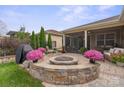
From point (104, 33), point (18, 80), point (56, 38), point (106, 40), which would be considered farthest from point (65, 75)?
point (56, 38)

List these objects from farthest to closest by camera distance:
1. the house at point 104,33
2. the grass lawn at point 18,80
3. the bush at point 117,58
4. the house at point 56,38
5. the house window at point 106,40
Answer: the house at point 56,38
the house window at point 106,40
the house at point 104,33
the bush at point 117,58
the grass lawn at point 18,80

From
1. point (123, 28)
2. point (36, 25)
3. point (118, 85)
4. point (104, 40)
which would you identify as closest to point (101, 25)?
point (123, 28)

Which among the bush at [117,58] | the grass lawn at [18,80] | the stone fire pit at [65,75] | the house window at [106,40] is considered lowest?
the grass lawn at [18,80]

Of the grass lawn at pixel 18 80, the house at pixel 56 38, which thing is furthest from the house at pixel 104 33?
the grass lawn at pixel 18 80

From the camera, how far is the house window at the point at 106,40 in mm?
12952

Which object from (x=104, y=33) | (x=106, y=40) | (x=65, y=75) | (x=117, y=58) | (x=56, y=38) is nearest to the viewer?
(x=65, y=75)

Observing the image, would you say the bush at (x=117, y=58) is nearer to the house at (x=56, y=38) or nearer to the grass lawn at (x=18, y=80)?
the grass lawn at (x=18, y=80)

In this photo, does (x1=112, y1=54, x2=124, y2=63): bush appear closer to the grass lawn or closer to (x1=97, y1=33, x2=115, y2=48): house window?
(x1=97, y1=33, x2=115, y2=48): house window

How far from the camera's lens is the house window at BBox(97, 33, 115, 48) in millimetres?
12952

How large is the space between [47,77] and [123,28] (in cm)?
861

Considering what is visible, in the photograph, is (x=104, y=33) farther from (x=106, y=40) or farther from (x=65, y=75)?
(x=65, y=75)

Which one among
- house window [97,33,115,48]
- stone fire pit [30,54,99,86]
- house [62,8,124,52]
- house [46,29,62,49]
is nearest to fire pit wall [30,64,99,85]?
stone fire pit [30,54,99,86]

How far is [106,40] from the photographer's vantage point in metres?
13.4
